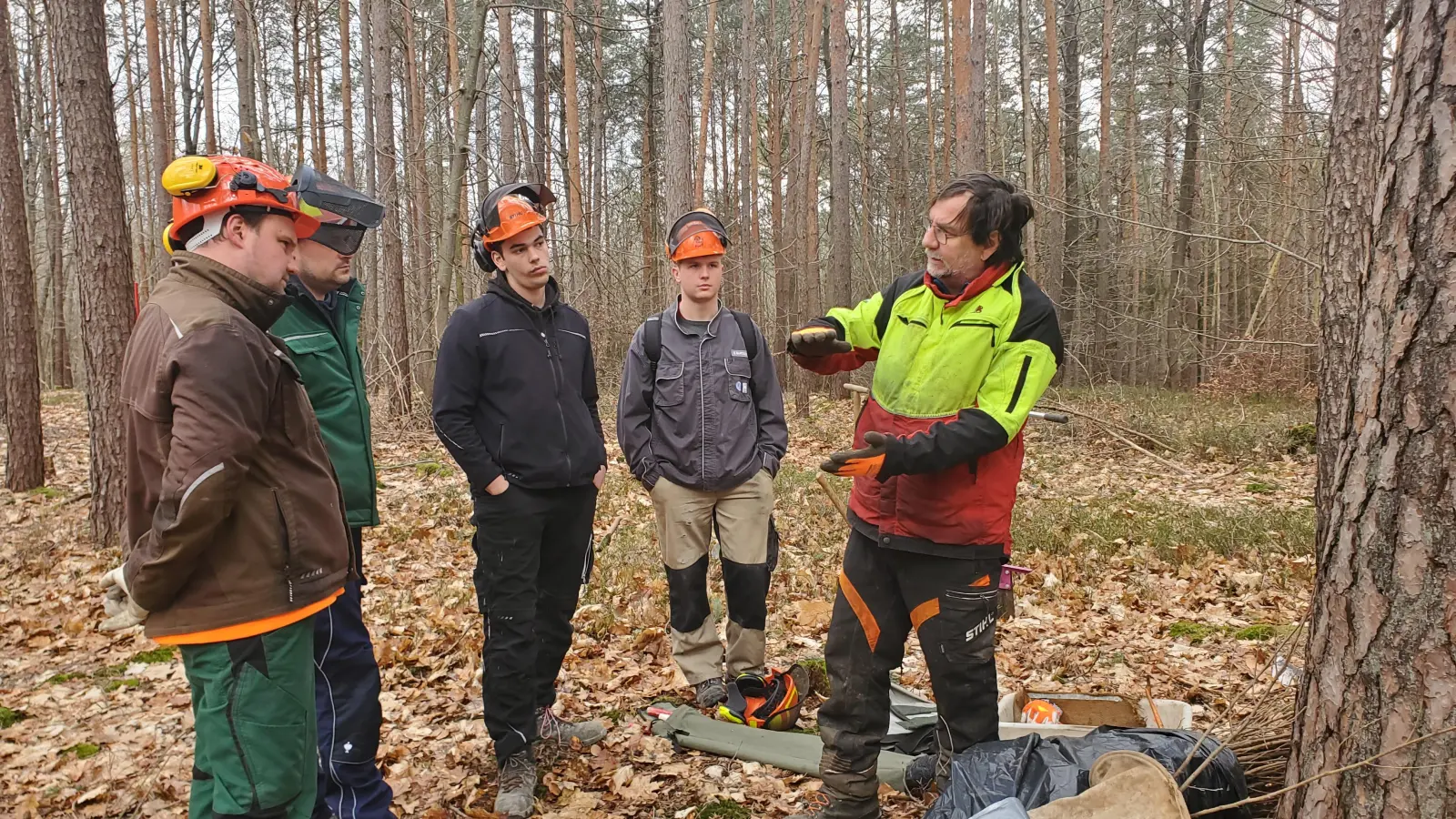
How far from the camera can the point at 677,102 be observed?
311 inches

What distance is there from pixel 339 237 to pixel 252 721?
66.0 inches

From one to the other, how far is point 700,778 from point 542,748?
0.72m

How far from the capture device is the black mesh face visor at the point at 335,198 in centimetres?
295

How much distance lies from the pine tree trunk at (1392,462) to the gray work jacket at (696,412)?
7.90ft

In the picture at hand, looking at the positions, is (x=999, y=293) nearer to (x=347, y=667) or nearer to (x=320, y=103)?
(x=347, y=667)

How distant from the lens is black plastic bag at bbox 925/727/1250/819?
2404 mm

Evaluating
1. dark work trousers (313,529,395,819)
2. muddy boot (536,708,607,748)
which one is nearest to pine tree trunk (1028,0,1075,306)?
muddy boot (536,708,607,748)

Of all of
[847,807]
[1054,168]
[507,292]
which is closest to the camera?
[847,807]

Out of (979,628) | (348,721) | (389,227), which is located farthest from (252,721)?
(389,227)

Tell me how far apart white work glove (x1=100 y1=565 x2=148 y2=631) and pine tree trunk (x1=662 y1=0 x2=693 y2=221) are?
602 centimetres

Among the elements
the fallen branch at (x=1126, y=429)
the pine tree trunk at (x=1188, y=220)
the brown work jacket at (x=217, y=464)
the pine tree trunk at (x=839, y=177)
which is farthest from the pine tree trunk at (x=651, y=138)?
the brown work jacket at (x=217, y=464)

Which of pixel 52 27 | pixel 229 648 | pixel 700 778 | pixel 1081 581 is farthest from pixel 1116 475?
pixel 52 27

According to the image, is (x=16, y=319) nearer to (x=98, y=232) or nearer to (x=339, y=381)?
(x=98, y=232)

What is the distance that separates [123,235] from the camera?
6793 mm
